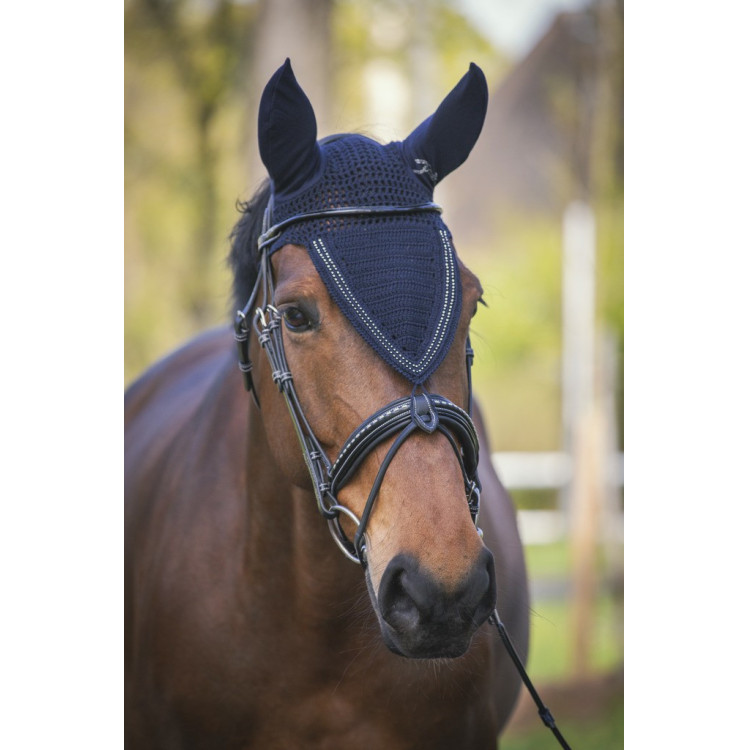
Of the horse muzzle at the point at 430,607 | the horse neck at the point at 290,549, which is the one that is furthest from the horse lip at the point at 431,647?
the horse neck at the point at 290,549

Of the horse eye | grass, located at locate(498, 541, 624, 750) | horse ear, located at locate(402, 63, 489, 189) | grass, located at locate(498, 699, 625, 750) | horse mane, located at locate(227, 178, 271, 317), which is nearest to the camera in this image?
the horse eye

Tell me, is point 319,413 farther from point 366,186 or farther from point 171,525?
point 171,525

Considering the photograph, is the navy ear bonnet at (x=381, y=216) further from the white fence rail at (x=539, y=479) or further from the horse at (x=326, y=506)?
the white fence rail at (x=539, y=479)

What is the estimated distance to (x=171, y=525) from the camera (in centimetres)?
186

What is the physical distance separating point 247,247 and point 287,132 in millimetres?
302

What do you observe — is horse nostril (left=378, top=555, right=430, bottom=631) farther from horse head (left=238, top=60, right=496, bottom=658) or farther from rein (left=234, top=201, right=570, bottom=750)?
rein (left=234, top=201, right=570, bottom=750)

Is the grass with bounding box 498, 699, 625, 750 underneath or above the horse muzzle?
underneath

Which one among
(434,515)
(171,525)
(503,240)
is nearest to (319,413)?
(434,515)

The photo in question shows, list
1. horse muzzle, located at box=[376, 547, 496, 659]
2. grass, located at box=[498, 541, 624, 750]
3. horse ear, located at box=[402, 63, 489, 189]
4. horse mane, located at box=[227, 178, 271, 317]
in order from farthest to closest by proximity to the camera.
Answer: grass, located at box=[498, 541, 624, 750]
horse mane, located at box=[227, 178, 271, 317]
horse ear, located at box=[402, 63, 489, 189]
horse muzzle, located at box=[376, 547, 496, 659]

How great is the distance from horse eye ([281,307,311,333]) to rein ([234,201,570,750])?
0.03m

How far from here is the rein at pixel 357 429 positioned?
4.00ft

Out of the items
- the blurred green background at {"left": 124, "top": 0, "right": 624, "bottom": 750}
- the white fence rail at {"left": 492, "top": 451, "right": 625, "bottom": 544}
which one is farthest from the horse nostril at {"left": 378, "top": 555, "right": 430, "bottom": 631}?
the white fence rail at {"left": 492, "top": 451, "right": 625, "bottom": 544}

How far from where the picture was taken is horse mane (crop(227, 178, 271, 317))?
1.61 m
